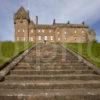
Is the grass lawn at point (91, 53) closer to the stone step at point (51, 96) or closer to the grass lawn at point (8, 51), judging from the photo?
the grass lawn at point (8, 51)

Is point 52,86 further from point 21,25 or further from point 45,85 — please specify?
point 21,25

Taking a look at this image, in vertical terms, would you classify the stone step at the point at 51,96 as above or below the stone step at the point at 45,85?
below

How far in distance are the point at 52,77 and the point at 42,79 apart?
35 centimetres

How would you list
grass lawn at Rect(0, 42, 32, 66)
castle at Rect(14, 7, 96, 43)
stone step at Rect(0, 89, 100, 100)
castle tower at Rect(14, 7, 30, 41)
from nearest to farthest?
stone step at Rect(0, 89, 100, 100) < grass lawn at Rect(0, 42, 32, 66) < castle tower at Rect(14, 7, 30, 41) < castle at Rect(14, 7, 96, 43)

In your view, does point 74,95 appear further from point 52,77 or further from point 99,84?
point 52,77

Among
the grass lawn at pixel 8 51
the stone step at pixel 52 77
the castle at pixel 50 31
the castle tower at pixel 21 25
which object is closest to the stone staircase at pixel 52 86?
the stone step at pixel 52 77

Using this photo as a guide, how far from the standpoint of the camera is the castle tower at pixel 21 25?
7650cm

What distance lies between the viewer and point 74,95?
5.56 m

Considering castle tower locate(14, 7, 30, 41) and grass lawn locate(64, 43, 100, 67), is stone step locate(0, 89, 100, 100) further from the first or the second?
castle tower locate(14, 7, 30, 41)

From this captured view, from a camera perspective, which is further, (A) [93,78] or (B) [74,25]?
(B) [74,25]

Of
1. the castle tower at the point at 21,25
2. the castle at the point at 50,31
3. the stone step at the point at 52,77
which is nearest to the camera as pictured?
the stone step at the point at 52,77

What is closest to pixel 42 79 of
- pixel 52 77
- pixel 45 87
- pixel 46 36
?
pixel 52 77

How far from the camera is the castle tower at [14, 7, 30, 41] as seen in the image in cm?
7650

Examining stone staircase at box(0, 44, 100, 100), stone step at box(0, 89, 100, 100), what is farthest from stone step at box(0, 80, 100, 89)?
stone step at box(0, 89, 100, 100)
